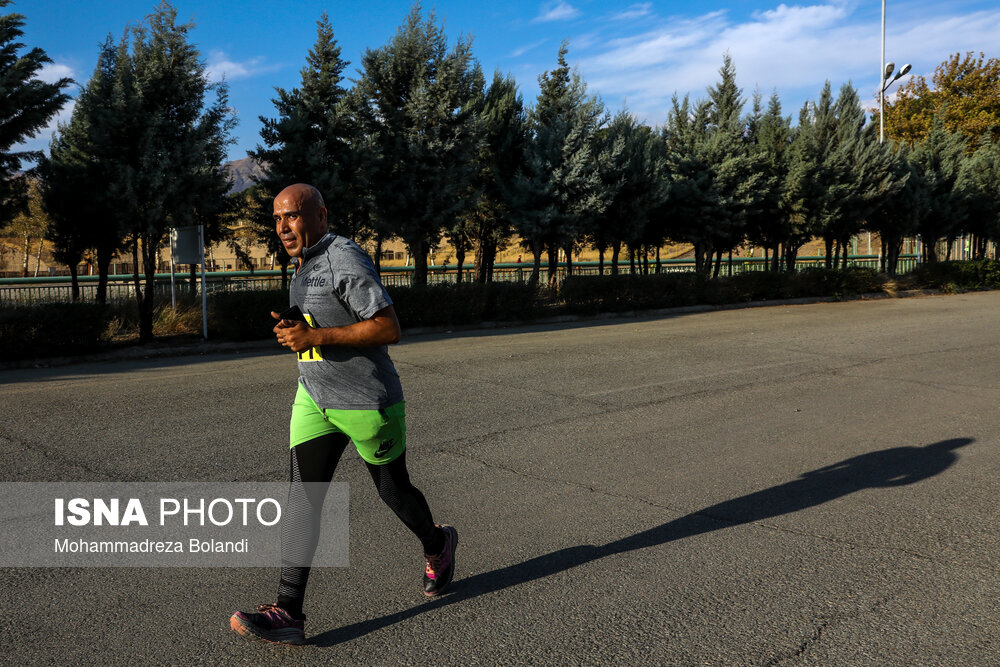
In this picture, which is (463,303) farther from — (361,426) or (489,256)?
(361,426)

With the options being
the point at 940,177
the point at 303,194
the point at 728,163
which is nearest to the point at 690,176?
the point at 728,163

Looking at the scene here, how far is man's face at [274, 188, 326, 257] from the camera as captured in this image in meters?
3.26

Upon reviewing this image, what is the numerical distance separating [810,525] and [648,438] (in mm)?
2292

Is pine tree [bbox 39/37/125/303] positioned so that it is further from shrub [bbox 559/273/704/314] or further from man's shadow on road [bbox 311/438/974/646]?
man's shadow on road [bbox 311/438/974/646]

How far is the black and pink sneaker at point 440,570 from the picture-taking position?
3.66 m

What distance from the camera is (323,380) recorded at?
129 inches

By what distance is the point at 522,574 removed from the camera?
3.99m

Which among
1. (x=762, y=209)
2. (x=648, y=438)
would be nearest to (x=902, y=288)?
(x=762, y=209)

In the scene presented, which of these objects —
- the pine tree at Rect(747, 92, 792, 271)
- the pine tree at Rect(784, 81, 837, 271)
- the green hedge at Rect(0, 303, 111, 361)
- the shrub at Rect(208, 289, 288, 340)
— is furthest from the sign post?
the pine tree at Rect(784, 81, 837, 271)

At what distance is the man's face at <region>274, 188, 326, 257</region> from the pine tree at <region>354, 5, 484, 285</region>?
17419 millimetres

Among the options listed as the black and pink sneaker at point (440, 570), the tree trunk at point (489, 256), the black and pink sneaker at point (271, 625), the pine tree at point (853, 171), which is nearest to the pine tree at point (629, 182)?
the tree trunk at point (489, 256)

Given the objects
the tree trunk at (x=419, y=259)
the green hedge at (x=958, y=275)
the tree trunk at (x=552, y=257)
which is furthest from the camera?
the green hedge at (x=958, y=275)

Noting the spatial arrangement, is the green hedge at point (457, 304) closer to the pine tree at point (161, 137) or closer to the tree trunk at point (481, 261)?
the pine tree at point (161, 137)

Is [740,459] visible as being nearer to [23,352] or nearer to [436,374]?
[436,374]
